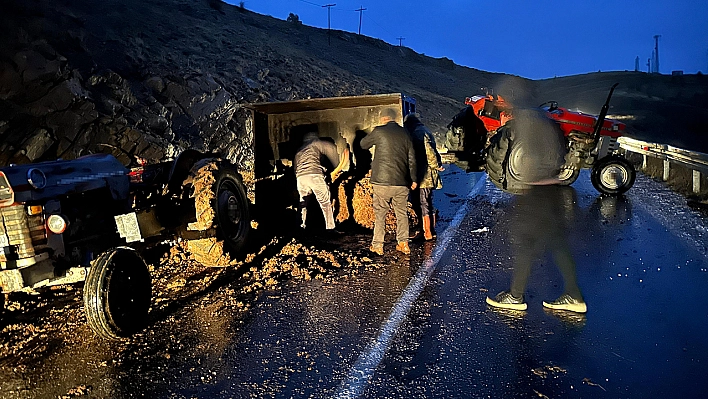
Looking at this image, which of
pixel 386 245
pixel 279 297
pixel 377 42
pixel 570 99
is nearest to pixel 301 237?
pixel 386 245

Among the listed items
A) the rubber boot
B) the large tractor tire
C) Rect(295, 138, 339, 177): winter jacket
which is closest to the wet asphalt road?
the rubber boot

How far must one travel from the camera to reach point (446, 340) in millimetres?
4648

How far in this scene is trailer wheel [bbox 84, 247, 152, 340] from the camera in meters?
4.57

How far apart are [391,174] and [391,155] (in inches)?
10.1

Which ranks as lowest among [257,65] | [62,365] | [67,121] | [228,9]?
[62,365]

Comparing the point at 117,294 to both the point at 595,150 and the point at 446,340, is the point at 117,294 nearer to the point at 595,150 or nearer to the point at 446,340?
the point at 446,340

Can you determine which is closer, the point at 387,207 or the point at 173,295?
the point at 173,295

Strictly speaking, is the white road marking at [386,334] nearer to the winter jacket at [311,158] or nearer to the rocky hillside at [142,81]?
the winter jacket at [311,158]

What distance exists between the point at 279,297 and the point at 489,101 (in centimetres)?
1007

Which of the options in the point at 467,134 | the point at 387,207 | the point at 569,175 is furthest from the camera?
the point at 467,134

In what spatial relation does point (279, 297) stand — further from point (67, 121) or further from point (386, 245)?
point (67, 121)

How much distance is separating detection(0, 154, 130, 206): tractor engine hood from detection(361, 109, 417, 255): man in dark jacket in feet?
10.5

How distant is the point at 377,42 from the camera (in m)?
74.8

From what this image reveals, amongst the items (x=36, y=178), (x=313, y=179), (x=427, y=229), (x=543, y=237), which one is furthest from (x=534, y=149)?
(x=313, y=179)
